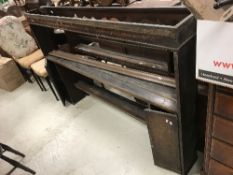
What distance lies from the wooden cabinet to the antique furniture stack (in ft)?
0.62

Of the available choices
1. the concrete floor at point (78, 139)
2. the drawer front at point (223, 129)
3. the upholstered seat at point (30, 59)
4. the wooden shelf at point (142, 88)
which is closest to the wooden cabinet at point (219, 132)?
the drawer front at point (223, 129)

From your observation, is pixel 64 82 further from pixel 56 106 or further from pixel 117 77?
pixel 117 77

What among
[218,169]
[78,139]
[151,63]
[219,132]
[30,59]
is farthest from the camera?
[30,59]

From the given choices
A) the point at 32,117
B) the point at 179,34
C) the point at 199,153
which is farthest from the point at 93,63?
the point at 32,117

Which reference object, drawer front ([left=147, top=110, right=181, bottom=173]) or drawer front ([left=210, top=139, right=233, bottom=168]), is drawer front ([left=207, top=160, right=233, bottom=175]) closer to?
drawer front ([left=210, top=139, right=233, bottom=168])

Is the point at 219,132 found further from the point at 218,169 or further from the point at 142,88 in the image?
the point at 142,88

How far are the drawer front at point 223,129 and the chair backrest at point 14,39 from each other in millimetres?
2892

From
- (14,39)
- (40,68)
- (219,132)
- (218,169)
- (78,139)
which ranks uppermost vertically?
(14,39)

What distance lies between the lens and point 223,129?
3.60 ft

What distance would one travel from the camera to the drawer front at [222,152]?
1.15 metres

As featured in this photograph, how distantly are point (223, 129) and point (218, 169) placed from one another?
14.0 inches

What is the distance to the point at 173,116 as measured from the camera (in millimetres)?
1324

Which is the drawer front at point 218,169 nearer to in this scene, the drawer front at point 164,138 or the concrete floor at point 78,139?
the drawer front at point 164,138

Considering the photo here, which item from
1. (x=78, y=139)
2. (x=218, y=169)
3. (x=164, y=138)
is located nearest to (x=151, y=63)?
(x=164, y=138)
